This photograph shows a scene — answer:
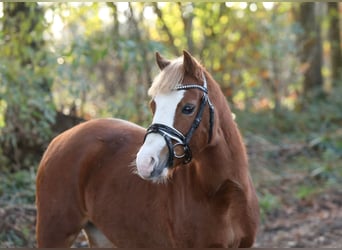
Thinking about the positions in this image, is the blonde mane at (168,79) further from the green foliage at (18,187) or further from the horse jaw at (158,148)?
the green foliage at (18,187)

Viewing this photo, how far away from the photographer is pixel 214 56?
1029 centimetres

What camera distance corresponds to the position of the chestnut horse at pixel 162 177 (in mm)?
3123

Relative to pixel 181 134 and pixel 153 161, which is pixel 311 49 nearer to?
pixel 181 134

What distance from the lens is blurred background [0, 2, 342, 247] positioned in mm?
6297

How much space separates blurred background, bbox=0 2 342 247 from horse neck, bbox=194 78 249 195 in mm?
2636

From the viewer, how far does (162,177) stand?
304 centimetres

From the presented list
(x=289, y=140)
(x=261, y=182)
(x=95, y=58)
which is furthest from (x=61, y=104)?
(x=289, y=140)

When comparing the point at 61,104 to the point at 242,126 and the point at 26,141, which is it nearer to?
the point at 26,141

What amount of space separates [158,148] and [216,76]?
24.4ft

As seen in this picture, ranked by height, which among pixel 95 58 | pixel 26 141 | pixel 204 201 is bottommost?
pixel 26 141

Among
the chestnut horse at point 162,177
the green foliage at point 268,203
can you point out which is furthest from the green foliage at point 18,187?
the green foliage at point 268,203

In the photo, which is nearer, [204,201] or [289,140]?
[204,201]

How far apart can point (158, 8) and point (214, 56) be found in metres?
2.22

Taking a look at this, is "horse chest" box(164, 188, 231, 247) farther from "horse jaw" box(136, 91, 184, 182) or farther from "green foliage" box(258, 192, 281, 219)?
"green foliage" box(258, 192, 281, 219)
